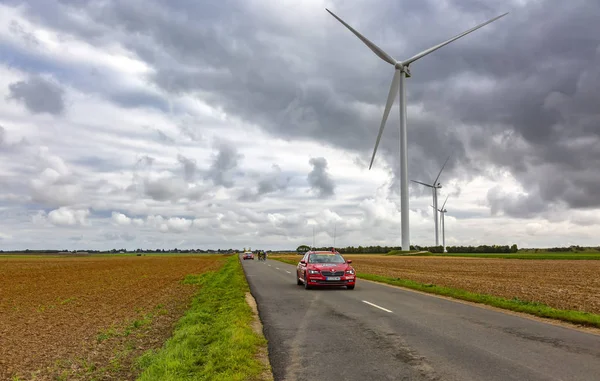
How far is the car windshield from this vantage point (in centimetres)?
2105

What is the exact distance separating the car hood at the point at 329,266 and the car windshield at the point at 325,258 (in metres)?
0.56

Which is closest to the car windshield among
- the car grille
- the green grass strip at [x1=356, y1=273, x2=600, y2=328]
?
the car grille

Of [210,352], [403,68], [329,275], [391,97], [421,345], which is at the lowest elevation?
[210,352]

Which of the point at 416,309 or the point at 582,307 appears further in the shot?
the point at 582,307

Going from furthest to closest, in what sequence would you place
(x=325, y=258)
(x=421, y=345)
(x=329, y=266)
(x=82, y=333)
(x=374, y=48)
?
(x=374, y=48) < (x=325, y=258) < (x=329, y=266) < (x=82, y=333) < (x=421, y=345)

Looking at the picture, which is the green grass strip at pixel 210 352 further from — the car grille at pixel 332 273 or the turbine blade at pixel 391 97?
the turbine blade at pixel 391 97

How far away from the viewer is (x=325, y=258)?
70.2 feet

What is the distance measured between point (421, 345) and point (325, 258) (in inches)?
517

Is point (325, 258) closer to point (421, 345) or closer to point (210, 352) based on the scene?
point (421, 345)

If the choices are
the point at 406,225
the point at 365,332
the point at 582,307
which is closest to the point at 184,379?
the point at 365,332

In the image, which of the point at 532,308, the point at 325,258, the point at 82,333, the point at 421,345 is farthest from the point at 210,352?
the point at 325,258

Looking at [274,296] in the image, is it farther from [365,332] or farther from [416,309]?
[365,332]

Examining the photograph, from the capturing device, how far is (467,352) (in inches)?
304

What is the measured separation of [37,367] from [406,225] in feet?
200
